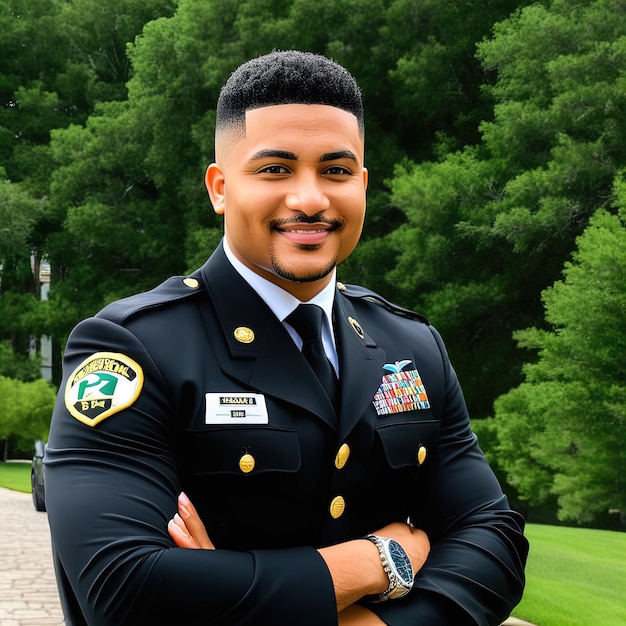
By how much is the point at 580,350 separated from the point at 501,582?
1533cm

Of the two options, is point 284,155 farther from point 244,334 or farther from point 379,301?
point 379,301

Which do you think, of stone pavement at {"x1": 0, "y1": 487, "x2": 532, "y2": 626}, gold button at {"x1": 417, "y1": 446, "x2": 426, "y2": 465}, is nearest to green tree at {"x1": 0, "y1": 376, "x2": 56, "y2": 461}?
stone pavement at {"x1": 0, "y1": 487, "x2": 532, "y2": 626}

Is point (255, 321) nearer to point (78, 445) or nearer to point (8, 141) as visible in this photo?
point (78, 445)

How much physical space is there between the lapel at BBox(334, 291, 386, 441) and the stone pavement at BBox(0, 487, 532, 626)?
5.27m

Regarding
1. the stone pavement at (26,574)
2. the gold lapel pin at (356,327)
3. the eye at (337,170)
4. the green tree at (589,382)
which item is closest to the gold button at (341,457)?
the gold lapel pin at (356,327)

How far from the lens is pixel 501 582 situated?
235 centimetres

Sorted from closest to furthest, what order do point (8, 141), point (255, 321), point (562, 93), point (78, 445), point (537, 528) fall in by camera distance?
point (78, 445) < point (255, 321) < point (537, 528) < point (562, 93) < point (8, 141)

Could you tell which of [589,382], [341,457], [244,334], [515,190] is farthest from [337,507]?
[515,190]

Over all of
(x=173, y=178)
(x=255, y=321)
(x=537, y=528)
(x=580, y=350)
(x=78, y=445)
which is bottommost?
(x=537, y=528)

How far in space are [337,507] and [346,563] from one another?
0.47 ft

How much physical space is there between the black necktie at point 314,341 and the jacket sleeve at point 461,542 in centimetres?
38

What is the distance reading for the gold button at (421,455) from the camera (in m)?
2.37

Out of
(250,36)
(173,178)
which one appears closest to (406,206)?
(250,36)

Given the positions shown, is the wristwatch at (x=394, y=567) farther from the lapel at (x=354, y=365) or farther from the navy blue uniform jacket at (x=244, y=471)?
the lapel at (x=354, y=365)
